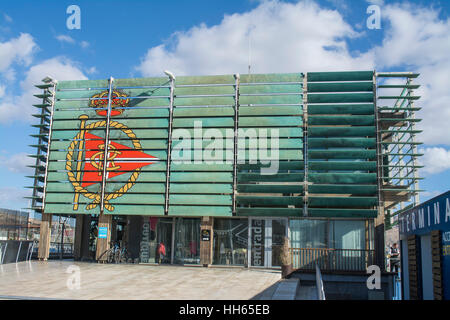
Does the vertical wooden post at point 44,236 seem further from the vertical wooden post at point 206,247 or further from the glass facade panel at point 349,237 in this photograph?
the glass facade panel at point 349,237

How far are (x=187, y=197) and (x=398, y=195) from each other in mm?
10418

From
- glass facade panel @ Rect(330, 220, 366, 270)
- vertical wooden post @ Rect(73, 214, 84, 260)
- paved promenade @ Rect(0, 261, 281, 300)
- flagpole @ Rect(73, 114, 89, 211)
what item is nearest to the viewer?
paved promenade @ Rect(0, 261, 281, 300)

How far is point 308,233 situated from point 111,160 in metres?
10.9

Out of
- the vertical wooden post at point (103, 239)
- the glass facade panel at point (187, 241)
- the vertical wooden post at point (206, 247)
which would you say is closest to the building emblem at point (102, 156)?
the vertical wooden post at point (103, 239)

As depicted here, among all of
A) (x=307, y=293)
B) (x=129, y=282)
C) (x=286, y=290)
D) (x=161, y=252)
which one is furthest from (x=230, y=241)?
(x=286, y=290)

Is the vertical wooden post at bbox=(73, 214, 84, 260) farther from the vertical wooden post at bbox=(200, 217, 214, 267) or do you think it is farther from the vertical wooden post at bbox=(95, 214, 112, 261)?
the vertical wooden post at bbox=(200, 217, 214, 267)

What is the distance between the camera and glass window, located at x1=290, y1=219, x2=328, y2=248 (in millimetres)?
22906

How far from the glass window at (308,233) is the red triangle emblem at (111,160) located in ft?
26.0

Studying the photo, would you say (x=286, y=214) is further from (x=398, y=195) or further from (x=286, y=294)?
(x=286, y=294)

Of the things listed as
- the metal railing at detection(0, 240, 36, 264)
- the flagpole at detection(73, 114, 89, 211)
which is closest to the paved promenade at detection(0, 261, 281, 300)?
the metal railing at detection(0, 240, 36, 264)

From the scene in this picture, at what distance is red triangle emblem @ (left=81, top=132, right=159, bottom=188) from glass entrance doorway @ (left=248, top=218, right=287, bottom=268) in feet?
20.7

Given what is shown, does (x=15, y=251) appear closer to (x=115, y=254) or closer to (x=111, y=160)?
(x=115, y=254)

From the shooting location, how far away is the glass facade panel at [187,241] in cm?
2428
